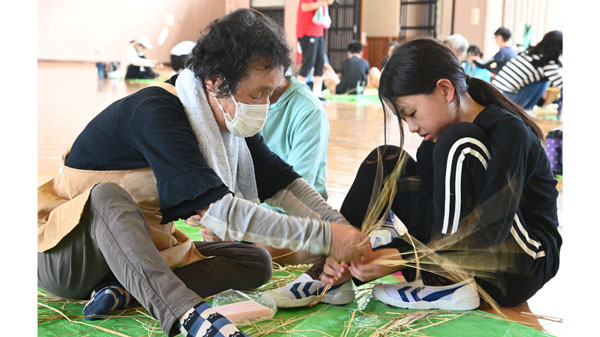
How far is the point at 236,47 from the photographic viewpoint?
4.62 feet

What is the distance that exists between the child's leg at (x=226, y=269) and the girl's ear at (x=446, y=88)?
0.67 meters

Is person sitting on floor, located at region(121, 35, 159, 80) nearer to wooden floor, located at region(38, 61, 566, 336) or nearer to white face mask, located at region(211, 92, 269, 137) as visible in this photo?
wooden floor, located at region(38, 61, 566, 336)

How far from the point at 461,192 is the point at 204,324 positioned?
0.71 m

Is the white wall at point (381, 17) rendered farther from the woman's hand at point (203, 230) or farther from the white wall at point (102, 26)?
the woman's hand at point (203, 230)

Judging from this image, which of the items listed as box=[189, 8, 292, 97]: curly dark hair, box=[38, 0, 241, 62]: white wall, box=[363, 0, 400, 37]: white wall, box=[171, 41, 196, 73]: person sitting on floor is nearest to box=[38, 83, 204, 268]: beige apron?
box=[189, 8, 292, 97]: curly dark hair

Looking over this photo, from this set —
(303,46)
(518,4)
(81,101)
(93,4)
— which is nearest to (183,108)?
(81,101)

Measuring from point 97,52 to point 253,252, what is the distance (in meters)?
13.8

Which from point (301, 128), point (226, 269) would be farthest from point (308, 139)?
point (226, 269)

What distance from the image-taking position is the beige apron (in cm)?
144

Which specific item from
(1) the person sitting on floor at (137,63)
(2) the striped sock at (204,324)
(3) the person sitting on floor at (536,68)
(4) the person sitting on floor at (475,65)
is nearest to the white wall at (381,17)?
(4) the person sitting on floor at (475,65)

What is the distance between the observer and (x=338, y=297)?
171cm

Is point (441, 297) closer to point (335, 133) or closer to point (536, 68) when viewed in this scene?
point (335, 133)

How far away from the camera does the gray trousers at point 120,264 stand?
131 cm

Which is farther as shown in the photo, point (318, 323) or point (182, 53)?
point (182, 53)
